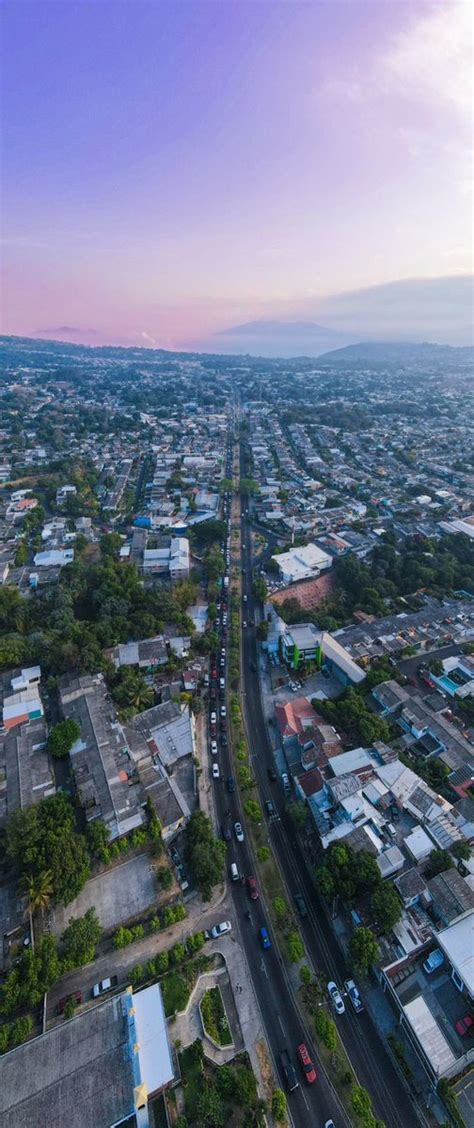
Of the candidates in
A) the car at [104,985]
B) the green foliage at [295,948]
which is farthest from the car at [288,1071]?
the car at [104,985]

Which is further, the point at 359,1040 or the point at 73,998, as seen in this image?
the point at 73,998

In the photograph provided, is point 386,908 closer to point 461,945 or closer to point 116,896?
point 461,945

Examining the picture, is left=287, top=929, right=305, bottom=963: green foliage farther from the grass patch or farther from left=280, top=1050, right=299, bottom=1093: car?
the grass patch

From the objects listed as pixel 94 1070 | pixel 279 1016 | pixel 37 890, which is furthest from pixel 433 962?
pixel 37 890

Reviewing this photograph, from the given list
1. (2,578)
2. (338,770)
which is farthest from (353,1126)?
(2,578)

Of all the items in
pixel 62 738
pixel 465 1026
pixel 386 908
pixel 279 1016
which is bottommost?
pixel 279 1016

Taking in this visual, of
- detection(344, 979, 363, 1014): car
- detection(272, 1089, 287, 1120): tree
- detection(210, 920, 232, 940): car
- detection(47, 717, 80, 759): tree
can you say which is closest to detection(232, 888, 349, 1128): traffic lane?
detection(272, 1089, 287, 1120): tree

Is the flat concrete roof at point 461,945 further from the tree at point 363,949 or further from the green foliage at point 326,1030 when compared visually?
the green foliage at point 326,1030

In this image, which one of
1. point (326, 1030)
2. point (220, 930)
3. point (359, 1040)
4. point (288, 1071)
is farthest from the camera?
point (220, 930)
